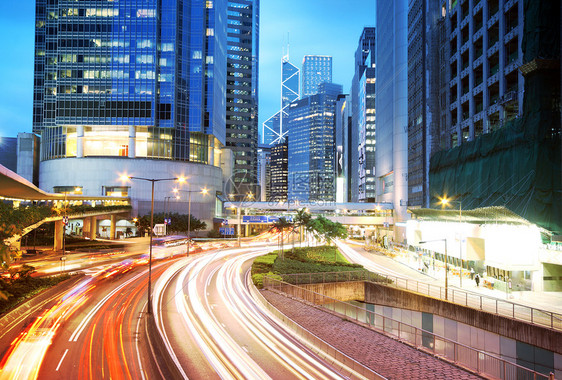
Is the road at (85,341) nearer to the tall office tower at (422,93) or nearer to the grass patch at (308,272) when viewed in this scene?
the grass patch at (308,272)

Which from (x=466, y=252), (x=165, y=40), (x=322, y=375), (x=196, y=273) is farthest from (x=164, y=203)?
(x=322, y=375)

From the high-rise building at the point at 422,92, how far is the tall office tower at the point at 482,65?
5403 mm

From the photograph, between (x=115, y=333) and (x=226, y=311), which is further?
(x=226, y=311)

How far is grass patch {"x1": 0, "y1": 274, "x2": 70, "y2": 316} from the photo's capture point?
2633cm

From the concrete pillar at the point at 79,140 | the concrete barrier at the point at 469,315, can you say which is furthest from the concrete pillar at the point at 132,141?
the concrete barrier at the point at 469,315

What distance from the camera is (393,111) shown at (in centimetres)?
10188

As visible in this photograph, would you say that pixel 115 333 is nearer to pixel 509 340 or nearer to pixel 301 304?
pixel 301 304

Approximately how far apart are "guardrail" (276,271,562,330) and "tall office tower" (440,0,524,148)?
23.0m

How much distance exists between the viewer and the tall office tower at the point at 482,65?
4706cm

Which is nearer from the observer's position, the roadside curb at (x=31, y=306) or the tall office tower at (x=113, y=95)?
the roadside curb at (x=31, y=306)

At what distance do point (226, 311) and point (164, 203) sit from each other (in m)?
74.2

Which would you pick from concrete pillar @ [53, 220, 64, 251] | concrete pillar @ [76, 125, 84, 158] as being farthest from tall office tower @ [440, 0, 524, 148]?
concrete pillar @ [76, 125, 84, 158]

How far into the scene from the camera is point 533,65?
133ft

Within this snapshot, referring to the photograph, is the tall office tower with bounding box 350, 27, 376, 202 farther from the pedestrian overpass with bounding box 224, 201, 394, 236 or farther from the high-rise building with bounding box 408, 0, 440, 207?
the high-rise building with bounding box 408, 0, 440, 207
